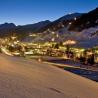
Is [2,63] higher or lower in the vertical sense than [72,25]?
lower

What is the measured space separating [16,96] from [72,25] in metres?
186

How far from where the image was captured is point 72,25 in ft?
617

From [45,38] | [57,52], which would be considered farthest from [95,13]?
[57,52]

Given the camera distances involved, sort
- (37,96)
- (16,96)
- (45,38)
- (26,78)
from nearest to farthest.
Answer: (16,96) < (37,96) < (26,78) < (45,38)

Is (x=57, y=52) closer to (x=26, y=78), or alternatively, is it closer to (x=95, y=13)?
(x=95, y=13)

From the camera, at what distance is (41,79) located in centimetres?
501

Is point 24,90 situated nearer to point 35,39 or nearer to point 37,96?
point 37,96

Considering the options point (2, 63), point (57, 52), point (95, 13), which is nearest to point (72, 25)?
point (95, 13)

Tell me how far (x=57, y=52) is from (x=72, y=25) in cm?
8137

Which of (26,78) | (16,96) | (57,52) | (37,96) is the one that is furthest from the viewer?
(57,52)

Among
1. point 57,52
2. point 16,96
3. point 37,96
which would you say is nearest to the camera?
point 16,96

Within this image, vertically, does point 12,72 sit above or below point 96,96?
above

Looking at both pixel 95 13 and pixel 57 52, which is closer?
pixel 57 52

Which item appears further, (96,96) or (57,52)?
(57,52)
